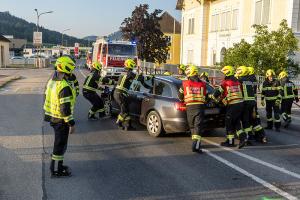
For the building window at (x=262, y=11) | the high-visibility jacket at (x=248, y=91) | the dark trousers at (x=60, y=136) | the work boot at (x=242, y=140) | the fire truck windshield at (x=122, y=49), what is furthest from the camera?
the building window at (x=262, y=11)

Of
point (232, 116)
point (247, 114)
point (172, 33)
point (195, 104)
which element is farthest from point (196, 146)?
point (172, 33)

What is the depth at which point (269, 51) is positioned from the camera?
19688 mm

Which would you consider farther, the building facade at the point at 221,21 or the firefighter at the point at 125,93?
the building facade at the point at 221,21

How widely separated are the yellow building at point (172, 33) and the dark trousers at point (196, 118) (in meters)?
57.2

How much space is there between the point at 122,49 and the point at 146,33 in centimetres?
2161

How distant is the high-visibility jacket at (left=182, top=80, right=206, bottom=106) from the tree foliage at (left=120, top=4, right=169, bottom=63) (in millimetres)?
39779

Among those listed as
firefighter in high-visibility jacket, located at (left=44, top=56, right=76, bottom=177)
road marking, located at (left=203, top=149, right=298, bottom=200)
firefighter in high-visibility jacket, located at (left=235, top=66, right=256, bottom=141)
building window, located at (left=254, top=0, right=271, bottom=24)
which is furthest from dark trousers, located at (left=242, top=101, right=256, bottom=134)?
building window, located at (left=254, top=0, right=271, bottom=24)

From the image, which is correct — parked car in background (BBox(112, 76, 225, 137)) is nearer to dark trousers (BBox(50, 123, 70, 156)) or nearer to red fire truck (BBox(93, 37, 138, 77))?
dark trousers (BBox(50, 123, 70, 156))

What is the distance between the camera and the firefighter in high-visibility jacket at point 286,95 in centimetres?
1215

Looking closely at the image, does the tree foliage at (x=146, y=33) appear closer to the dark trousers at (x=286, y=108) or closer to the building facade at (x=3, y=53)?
the building facade at (x=3, y=53)

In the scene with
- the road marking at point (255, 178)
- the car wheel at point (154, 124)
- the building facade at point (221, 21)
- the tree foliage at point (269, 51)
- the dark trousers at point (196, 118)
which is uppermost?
the building facade at point (221, 21)

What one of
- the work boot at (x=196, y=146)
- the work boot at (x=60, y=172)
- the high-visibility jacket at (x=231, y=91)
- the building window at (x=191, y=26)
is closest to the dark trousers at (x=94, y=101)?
the high-visibility jacket at (x=231, y=91)

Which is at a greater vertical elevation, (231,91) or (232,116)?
(231,91)

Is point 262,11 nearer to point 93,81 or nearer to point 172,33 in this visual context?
point 93,81
